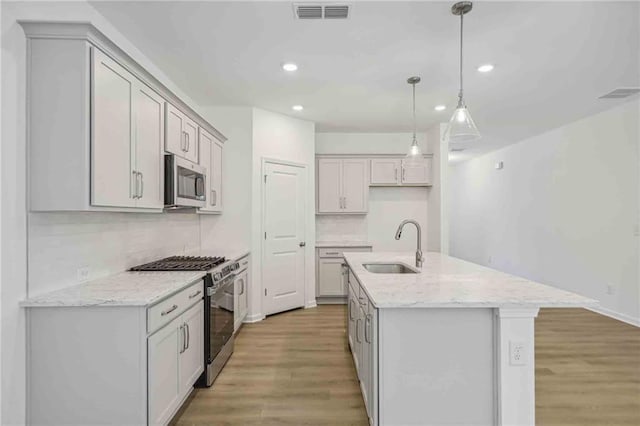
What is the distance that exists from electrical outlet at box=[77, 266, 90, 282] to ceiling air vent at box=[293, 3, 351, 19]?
2214 millimetres

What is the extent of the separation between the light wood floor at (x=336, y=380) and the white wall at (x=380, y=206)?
2029 mm

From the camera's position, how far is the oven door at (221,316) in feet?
9.33

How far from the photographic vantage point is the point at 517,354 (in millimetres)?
1872

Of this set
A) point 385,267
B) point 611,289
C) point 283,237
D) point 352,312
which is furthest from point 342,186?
point 611,289

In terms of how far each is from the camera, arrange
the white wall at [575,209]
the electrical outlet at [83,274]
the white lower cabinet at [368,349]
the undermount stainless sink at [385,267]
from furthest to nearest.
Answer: the white wall at [575,209] < the undermount stainless sink at [385,267] < the electrical outlet at [83,274] < the white lower cabinet at [368,349]

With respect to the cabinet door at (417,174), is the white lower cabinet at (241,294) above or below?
below

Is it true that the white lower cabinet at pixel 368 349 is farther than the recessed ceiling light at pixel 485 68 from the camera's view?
No

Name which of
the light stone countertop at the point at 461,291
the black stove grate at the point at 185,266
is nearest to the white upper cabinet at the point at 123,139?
the black stove grate at the point at 185,266

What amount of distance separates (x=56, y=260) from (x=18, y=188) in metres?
0.47

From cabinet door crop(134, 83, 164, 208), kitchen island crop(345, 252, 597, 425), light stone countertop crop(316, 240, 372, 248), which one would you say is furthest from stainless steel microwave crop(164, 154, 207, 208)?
light stone countertop crop(316, 240, 372, 248)

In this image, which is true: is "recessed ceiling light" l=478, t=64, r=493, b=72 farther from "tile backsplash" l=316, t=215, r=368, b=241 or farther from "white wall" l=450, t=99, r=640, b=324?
"tile backsplash" l=316, t=215, r=368, b=241

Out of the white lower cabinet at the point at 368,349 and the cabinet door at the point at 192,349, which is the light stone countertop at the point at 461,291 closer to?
the white lower cabinet at the point at 368,349

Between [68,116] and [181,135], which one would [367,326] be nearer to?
[68,116]

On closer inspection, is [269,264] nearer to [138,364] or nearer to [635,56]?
[138,364]
